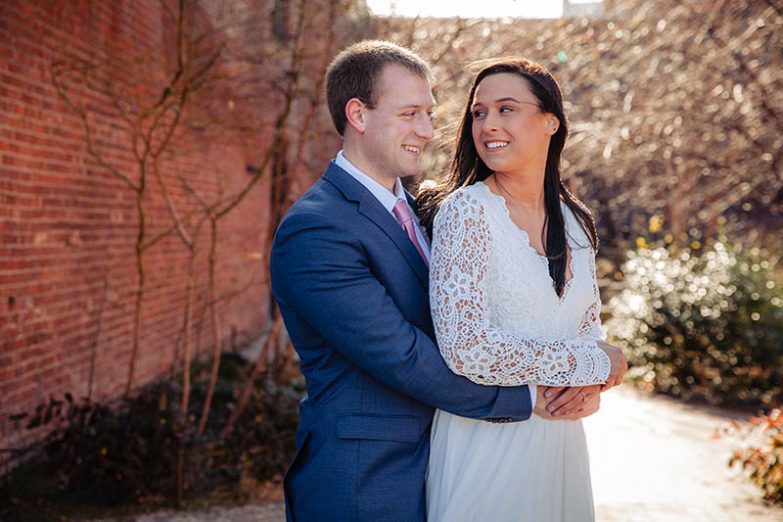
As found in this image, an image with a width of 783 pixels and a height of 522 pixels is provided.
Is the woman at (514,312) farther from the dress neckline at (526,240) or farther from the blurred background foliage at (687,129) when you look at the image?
the blurred background foliage at (687,129)

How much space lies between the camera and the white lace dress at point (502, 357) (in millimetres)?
2182

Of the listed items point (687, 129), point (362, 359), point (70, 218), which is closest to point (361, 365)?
point (362, 359)

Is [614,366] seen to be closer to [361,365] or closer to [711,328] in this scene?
[361,365]

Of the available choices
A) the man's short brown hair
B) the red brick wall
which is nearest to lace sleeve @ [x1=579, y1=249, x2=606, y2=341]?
the man's short brown hair

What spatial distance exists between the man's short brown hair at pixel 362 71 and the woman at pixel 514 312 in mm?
257

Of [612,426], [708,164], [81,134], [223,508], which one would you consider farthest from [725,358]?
[81,134]

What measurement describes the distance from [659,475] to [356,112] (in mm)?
4605

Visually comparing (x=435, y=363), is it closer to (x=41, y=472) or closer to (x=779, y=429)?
(x=41, y=472)

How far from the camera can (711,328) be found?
873 centimetres

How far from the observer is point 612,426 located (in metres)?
7.55

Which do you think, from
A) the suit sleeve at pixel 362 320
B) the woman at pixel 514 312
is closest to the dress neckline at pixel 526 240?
the woman at pixel 514 312

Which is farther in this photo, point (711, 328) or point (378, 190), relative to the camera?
point (711, 328)

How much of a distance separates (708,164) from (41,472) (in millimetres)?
8650

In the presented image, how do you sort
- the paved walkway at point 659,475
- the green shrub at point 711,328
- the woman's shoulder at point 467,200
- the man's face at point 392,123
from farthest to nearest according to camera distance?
1. the green shrub at point 711,328
2. the paved walkway at point 659,475
3. the man's face at point 392,123
4. the woman's shoulder at point 467,200
